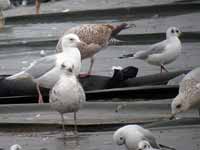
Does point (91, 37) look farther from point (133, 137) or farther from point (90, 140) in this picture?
point (133, 137)

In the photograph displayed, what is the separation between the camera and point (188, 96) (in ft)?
29.3

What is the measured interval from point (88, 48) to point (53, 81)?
2190mm

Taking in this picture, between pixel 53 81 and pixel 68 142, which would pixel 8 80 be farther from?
pixel 68 142

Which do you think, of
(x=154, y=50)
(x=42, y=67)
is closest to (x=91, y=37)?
(x=154, y=50)

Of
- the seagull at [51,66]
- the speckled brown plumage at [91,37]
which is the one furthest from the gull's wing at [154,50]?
the seagull at [51,66]

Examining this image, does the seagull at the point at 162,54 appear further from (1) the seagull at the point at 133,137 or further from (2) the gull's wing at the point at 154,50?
(1) the seagull at the point at 133,137

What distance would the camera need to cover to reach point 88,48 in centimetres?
1280

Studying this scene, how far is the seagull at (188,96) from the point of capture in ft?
29.3

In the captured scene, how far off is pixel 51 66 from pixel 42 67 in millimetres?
202

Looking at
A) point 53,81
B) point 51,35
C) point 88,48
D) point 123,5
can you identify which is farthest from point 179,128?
point 123,5

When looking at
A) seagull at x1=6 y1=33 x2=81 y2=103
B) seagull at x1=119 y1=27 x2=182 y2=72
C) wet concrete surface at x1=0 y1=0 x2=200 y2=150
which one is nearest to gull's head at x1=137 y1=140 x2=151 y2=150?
wet concrete surface at x1=0 y1=0 x2=200 y2=150

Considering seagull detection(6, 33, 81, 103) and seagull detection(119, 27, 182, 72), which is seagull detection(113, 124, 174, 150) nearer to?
seagull detection(6, 33, 81, 103)

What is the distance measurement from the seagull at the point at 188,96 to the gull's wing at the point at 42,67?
2.28 metres

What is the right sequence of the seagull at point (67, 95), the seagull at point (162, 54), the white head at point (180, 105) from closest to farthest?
the seagull at point (67, 95), the white head at point (180, 105), the seagull at point (162, 54)
